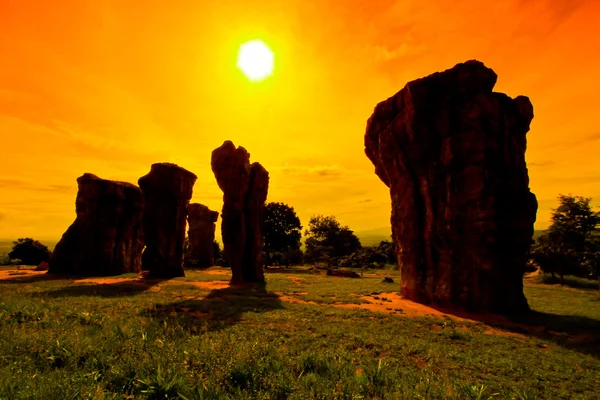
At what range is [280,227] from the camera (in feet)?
192

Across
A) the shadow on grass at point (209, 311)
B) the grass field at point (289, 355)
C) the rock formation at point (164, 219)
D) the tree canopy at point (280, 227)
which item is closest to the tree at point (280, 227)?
the tree canopy at point (280, 227)

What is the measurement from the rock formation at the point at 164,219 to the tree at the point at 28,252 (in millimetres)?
31088

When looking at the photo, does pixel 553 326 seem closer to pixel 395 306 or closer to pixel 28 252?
pixel 395 306

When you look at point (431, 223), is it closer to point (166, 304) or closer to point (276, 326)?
point (276, 326)

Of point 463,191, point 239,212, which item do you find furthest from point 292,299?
point 463,191

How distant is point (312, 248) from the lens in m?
74.2

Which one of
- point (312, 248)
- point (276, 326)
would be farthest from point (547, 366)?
point (312, 248)

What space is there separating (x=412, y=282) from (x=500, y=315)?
552 centimetres

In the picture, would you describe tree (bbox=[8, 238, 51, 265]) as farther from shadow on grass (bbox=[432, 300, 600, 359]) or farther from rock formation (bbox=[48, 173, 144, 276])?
shadow on grass (bbox=[432, 300, 600, 359])

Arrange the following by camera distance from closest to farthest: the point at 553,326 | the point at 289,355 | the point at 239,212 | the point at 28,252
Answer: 1. the point at 289,355
2. the point at 553,326
3. the point at 239,212
4. the point at 28,252

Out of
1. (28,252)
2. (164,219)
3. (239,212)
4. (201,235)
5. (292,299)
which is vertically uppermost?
(239,212)

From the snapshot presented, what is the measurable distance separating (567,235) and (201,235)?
5727 cm

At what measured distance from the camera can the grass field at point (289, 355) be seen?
541 cm

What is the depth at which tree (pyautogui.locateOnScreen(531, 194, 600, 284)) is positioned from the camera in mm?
34656
